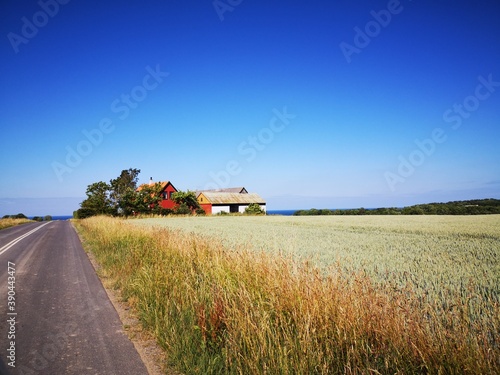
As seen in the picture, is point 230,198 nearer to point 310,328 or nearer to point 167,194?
point 167,194

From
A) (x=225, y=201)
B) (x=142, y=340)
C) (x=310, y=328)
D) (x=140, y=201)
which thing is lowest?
(x=142, y=340)

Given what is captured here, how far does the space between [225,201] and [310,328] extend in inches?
2511

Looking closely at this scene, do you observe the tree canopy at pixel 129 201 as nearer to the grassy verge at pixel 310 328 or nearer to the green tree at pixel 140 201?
the green tree at pixel 140 201

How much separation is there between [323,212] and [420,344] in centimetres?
6014

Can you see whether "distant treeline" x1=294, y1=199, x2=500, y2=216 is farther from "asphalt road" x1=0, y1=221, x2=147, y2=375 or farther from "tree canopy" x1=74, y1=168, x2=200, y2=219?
"asphalt road" x1=0, y1=221, x2=147, y2=375

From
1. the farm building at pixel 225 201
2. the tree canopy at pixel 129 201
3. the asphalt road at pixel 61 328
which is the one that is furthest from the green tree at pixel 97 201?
the asphalt road at pixel 61 328

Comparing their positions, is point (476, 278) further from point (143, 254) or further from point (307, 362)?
point (143, 254)

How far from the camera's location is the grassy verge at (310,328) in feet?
9.43

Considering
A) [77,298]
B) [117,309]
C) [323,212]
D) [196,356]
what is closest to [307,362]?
[196,356]

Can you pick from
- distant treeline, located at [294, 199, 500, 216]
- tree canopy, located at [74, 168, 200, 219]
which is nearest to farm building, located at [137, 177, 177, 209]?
tree canopy, located at [74, 168, 200, 219]

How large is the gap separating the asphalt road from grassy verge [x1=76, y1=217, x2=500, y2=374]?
0.61m

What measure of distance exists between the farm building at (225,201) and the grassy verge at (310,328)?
58989 millimetres

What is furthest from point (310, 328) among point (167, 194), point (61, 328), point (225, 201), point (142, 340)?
point (225, 201)

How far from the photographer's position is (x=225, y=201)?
6712 centimetres
